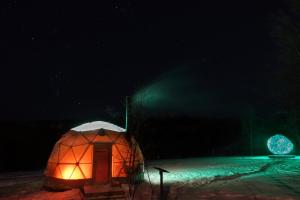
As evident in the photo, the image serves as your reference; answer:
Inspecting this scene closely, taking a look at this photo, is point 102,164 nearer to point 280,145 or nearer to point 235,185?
point 235,185

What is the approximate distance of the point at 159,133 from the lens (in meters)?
37.8

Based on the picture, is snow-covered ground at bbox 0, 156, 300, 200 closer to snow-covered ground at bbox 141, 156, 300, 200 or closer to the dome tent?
snow-covered ground at bbox 141, 156, 300, 200

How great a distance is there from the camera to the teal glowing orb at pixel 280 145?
26.9 metres

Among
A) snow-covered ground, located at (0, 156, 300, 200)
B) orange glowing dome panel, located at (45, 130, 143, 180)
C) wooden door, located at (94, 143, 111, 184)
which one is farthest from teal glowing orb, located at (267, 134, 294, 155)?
wooden door, located at (94, 143, 111, 184)

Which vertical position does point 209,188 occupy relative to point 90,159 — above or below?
below

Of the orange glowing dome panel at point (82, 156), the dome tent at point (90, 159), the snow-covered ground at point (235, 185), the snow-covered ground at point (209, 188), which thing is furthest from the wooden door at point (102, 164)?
the snow-covered ground at point (235, 185)

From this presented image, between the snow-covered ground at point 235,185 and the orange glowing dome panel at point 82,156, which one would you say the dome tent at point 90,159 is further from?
the snow-covered ground at point 235,185

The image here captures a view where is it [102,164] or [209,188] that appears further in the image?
[102,164]

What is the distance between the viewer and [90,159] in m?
13.3

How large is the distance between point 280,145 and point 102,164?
18596mm

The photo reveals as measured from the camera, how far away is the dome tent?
13.1m

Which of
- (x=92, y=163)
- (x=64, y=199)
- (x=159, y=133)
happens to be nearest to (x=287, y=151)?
(x=159, y=133)

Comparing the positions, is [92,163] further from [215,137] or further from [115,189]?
[215,137]

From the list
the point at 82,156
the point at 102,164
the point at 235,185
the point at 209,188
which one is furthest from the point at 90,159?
the point at 235,185
